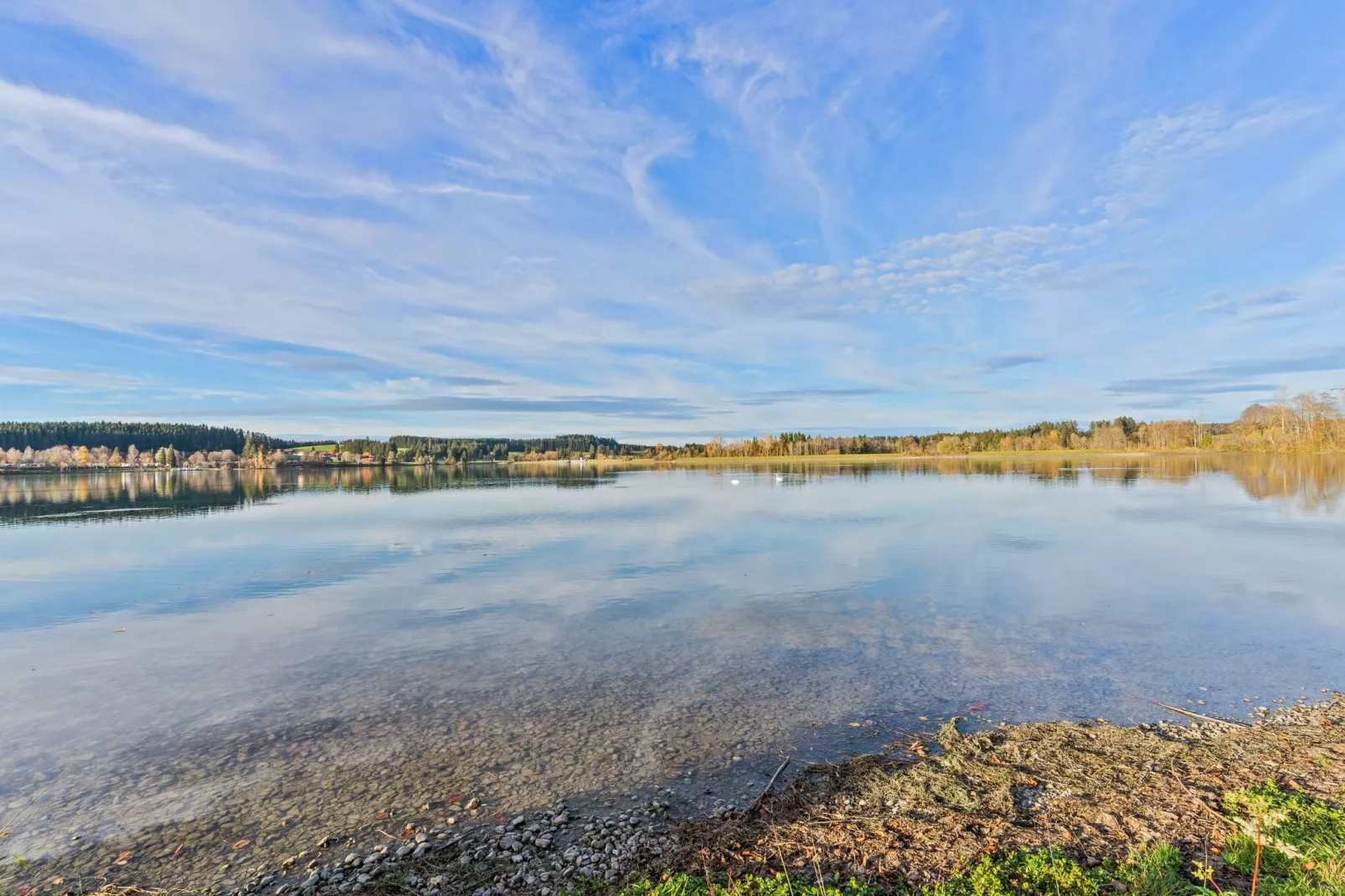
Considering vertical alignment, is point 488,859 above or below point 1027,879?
below

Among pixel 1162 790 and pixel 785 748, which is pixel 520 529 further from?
pixel 1162 790

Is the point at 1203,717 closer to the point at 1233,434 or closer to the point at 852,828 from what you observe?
the point at 852,828

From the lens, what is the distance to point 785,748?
7.77 metres

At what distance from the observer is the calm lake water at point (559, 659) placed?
7062mm

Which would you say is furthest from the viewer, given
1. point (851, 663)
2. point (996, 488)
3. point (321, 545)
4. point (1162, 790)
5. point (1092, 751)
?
point (996, 488)

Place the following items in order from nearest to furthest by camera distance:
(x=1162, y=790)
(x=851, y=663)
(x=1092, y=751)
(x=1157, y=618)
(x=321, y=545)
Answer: (x=1162, y=790), (x=1092, y=751), (x=851, y=663), (x=1157, y=618), (x=321, y=545)

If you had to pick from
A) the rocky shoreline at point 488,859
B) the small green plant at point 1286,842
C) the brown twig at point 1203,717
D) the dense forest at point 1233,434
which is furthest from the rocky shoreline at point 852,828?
the dense forest at point 1233,434

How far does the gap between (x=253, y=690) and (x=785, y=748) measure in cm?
836

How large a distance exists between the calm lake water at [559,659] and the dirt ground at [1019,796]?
639mm

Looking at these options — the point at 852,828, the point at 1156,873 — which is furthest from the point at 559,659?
the point at 1156,873

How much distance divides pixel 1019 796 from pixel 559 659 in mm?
7441

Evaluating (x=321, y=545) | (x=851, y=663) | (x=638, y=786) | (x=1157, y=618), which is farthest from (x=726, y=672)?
(x=321, y=545)

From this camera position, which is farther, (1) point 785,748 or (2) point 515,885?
(1) point 785,748

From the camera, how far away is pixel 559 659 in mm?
11391
